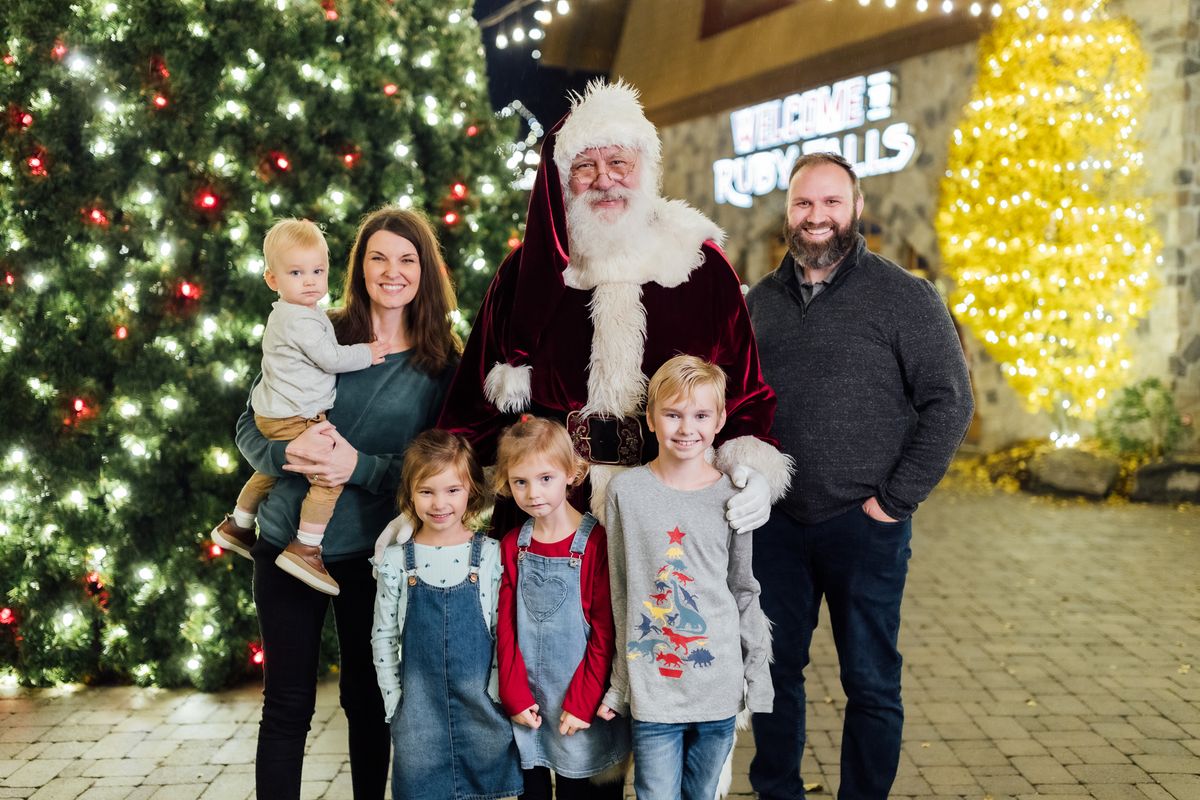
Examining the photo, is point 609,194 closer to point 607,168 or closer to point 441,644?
point 607,168

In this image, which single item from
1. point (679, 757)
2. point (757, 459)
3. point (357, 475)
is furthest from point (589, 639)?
point (357, 475)

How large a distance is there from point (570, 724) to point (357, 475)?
86 centimetres

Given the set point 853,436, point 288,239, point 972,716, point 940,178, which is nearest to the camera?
point 288,239

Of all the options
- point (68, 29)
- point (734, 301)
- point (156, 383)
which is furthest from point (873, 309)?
point (68, 29)

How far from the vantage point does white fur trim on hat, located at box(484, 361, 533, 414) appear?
2670 millimetres

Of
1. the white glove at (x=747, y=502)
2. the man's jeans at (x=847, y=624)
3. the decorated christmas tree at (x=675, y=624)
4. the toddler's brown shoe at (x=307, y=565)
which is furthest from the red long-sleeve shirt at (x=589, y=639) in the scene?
the man's jeans at (x=847, y=624)

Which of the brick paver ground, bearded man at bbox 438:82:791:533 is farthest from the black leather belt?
the brick paver ground

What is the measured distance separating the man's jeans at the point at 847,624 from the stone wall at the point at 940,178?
25.0 feet

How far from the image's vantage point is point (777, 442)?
273 cm

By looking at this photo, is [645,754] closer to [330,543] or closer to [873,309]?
[330,543]

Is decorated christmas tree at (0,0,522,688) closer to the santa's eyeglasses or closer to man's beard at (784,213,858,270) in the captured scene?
the santa's eyeglasses

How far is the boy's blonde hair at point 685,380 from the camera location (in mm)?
2357

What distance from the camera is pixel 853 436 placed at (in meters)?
2.79

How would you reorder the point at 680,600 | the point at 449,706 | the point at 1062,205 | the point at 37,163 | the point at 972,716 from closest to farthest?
the point at 680,600 → the point at 449,706 → the point at 972,716 → the point at 37,163 → the point at 1062,205
